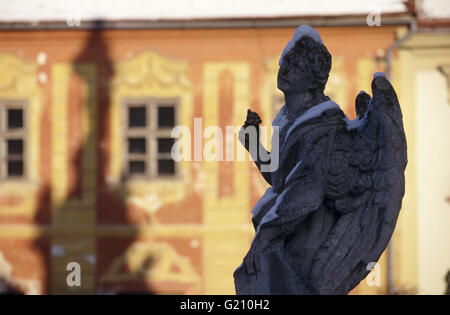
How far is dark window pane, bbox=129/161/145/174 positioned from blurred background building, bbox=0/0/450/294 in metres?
0.02

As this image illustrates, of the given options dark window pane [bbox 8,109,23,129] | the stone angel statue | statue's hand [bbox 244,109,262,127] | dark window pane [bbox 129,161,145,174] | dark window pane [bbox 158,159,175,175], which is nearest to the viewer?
the stone angel statue

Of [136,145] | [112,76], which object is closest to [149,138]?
[136,145]

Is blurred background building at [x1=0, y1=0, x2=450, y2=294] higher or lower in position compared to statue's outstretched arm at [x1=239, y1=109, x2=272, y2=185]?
higher

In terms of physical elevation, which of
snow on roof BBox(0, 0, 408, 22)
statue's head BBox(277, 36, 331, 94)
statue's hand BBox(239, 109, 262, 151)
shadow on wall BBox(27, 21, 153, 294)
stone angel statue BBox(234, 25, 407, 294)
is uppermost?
snow on roof BBox(0, 0, 408, 22)

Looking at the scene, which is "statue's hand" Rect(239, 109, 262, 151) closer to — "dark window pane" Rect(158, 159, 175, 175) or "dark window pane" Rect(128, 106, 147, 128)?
"dark window pane" Rect(158, 159, 175, 175)

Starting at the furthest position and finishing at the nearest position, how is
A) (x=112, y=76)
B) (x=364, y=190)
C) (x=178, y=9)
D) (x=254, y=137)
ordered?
(x=112, y=76) → (x=178, y=9) → (x=254, y=137) → (x=364, y=190)

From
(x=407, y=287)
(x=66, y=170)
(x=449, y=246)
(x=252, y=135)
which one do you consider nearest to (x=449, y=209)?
(x=449, y=246)

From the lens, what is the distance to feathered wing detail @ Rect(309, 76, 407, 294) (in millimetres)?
3945

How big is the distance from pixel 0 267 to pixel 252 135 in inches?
339

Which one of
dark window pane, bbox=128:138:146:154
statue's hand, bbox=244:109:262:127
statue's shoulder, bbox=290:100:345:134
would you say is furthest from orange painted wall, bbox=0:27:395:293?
statue's shoulder, bbox=290:100:345:134

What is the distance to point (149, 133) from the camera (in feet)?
39.0

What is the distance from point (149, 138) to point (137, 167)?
0.48 m

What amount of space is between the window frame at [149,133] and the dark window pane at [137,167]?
0.06m

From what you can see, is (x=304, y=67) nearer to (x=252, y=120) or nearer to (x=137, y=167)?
(x=252, y=120)
